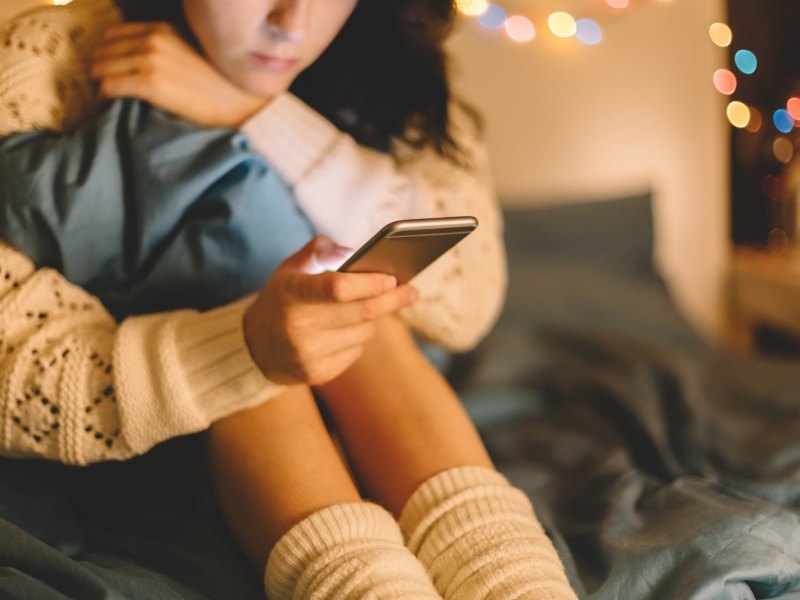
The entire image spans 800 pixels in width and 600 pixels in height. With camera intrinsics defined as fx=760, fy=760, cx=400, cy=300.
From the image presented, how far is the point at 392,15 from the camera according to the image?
824 millimetres

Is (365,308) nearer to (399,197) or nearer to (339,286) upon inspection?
(339,286)

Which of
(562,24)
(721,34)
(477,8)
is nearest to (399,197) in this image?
(477,8)

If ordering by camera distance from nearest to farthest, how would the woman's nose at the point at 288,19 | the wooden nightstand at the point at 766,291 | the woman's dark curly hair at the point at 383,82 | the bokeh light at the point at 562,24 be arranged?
the woman's nose at the point at 288,19 < the woman's dark curly hair at the point at 383,82 < the wooden nightstand at the point at 766,291 < the bokeh light at the point at 562,24

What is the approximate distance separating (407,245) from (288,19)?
0.30m

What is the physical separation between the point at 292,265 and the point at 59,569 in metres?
0.27

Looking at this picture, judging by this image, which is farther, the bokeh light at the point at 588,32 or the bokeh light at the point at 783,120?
the bokeh light at the point at 783,120

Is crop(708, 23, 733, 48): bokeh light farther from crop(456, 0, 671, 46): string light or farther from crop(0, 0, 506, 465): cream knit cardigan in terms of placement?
crop(0, 0, 506, 465): cream knit cardigan

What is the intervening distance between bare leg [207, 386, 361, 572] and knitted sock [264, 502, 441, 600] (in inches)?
0.9

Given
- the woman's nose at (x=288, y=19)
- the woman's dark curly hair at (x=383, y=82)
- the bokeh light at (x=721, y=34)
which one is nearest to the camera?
the woman's nose at (x=288, y=19)

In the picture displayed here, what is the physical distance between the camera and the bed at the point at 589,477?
0.59 metres

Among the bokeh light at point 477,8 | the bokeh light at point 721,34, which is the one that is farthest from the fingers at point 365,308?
the bokeh light at point 721,34

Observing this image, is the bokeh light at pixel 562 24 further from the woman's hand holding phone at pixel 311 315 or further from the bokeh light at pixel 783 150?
the woman's hand holding phone at pixel 311 315

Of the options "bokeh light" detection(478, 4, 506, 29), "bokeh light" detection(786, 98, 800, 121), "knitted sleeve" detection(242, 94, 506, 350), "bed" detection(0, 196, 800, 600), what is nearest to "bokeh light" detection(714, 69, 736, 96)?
"bokeh light" detection(786, 98, 800, 121)

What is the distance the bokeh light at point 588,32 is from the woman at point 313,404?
40.2 inches
